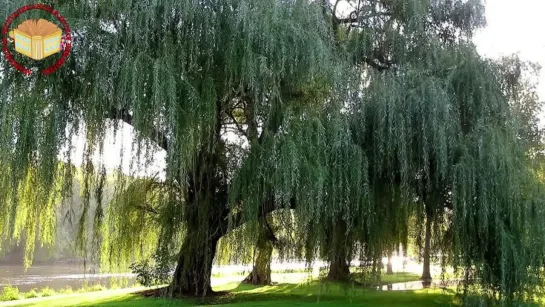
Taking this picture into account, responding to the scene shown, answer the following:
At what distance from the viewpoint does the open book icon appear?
5.88 m

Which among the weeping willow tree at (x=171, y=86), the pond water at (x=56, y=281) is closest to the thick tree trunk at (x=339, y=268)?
the weeping willow tree at (x=171, y=86)

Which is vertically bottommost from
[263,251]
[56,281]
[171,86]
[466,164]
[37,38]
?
[56,281]

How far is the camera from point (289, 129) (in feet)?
24.0

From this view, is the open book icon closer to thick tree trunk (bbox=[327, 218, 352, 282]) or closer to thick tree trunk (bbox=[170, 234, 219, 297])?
thick tree trunk (bbox=[170, 234, 219, 297])

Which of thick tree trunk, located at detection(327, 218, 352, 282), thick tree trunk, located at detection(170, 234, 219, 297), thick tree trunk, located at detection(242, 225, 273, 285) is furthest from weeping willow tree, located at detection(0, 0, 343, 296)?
thick tree trunk, located at detection(170, 234, 219, 297)

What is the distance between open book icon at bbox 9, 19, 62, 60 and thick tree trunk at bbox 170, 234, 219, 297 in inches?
172

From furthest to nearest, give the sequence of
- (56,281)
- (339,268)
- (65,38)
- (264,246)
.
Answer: (56,281) < (264,246) < (339,268) < (65,38)

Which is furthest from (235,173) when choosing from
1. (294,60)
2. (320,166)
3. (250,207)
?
(294,60)

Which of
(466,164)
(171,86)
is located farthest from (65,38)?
(466,164)

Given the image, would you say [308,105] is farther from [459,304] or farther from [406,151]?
[459,304]

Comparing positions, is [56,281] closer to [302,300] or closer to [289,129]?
[302,300]

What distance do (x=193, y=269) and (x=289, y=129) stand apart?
4.13 meters

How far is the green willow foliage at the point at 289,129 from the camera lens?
20.5 feet

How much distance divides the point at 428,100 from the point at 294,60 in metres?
2.12
